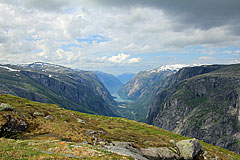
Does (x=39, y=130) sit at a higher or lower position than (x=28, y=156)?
lower

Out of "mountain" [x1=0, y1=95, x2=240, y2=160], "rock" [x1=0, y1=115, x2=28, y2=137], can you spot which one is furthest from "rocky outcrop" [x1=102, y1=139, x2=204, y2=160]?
"rock" [x1=0, y1=115, x2=28, y2=137]

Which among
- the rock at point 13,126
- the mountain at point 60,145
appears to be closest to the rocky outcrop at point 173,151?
the mountain at point 60,145

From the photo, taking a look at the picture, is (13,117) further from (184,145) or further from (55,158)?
(184,145)

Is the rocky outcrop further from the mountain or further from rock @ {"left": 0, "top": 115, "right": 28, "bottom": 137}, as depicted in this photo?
rock @ {"left": 0, "top": 115, "right": 28, "bottom": 137}

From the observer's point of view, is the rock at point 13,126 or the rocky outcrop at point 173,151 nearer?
the rock at point 13,126

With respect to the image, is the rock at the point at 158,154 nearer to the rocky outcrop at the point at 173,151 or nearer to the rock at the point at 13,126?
the rocky outcrop at the point at 173,151

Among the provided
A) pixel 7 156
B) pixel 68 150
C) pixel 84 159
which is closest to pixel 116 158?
pixel 84 159
